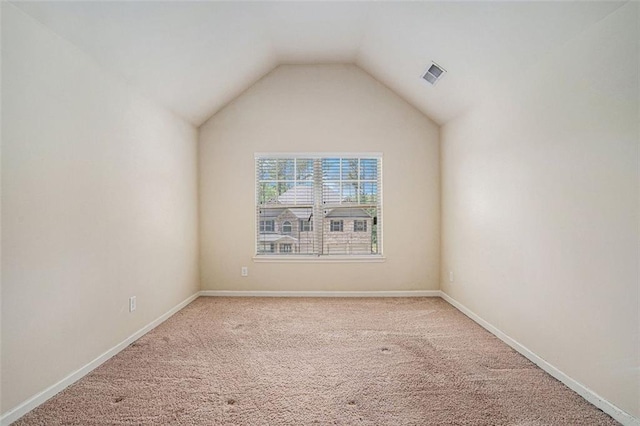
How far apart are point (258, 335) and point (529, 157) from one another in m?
2.77

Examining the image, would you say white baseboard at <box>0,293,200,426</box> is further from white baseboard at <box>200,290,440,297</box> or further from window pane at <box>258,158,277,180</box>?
window pane at <box>258,158,277,180</box>

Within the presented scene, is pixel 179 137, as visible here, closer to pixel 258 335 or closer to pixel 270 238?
pixel 270 238

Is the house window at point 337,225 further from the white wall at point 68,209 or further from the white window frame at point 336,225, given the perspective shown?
the white wall at point 68,209

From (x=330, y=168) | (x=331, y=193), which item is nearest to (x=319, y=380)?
(x=331, y=193)

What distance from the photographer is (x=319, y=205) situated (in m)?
4.39

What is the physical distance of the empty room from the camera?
5.88 ft

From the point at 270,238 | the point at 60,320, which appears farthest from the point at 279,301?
the point at 60,320

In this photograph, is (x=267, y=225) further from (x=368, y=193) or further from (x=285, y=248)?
(x=368, y=193)

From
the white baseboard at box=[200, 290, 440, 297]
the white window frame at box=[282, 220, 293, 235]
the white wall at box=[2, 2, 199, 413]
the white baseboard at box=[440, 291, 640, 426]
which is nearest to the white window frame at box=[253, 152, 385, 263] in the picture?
the white window frame at box=[282, 220, 293, 235]

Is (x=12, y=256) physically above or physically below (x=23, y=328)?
above

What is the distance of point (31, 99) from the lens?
186 centimetres

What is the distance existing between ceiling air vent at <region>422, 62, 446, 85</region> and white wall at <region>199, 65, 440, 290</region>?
0.83 m

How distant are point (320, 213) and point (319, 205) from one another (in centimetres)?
11

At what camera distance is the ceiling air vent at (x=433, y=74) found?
314 centimetres
